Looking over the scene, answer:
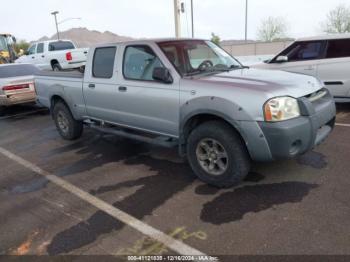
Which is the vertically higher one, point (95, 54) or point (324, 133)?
point (95, 54)

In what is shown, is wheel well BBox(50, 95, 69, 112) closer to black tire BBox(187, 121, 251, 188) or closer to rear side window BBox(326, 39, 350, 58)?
black tire BBox(187, 121, 251, 188)

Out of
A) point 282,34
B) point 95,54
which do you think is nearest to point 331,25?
point 282,34

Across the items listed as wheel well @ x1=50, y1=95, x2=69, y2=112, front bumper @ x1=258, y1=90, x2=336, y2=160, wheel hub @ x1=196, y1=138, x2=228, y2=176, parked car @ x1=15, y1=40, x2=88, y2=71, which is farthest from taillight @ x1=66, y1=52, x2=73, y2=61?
front bumper @ x1=258, y1=90, x2=336, y2=160

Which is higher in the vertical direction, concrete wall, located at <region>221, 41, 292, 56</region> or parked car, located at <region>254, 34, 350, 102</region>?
parked car, located at <region>254, 34, 350, 102</region>

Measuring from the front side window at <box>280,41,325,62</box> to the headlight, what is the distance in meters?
4.48

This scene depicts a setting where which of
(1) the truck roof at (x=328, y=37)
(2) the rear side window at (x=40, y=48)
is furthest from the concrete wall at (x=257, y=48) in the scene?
(1) the truck roof at (x=328, y=37)

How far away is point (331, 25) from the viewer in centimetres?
4284

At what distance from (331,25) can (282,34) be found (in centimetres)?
1071

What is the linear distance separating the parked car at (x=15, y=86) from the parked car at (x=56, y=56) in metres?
5.54

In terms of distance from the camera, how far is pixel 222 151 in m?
4.07

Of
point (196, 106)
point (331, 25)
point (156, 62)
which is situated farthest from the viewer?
point (331, 25)

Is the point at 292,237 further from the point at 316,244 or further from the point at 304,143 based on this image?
the point at 304,143

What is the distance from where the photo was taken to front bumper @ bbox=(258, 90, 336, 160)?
11.6ft

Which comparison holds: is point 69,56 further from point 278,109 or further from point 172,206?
point 278,109
